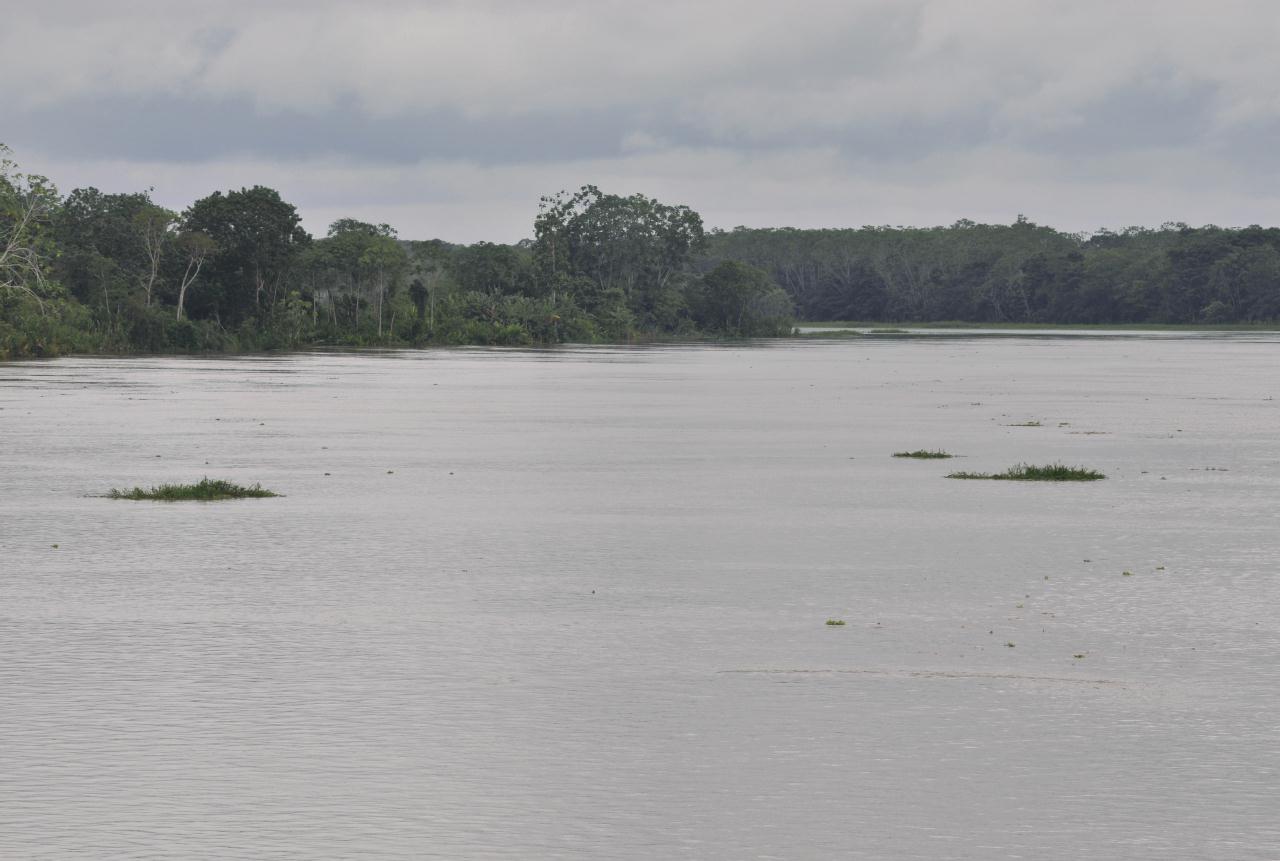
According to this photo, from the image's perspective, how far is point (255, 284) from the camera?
115375mm

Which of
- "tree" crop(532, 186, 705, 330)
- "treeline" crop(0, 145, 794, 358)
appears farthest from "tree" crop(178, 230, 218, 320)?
"tree" crop(532, 186, 705, 330)

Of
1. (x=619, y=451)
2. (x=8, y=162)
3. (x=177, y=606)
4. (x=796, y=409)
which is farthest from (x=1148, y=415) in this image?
(x=8, y=162)

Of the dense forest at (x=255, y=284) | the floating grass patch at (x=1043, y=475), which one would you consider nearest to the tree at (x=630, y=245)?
the dense forest at (x=255, y=284)

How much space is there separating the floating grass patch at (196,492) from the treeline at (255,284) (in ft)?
176

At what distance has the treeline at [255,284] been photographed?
98.8m

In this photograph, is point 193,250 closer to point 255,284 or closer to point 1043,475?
point 255,284

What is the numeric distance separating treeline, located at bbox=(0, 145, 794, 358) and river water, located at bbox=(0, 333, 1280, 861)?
57.2m

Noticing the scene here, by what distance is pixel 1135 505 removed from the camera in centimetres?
2378

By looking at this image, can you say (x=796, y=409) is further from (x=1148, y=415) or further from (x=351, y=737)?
(x=351, y=737)

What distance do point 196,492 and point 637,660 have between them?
12.8 m

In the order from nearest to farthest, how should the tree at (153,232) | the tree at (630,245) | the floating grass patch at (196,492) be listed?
1. the floating grass patch at (196,492)
2. the tree at (153,232)
3. the tree at (630,245)

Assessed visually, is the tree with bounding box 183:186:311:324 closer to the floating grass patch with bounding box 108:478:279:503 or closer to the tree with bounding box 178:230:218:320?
the tree with bounding box 178:230:218:320

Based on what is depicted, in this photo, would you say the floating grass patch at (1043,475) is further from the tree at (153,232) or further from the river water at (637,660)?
the tree at (153,232)

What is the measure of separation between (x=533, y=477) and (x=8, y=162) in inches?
2308
